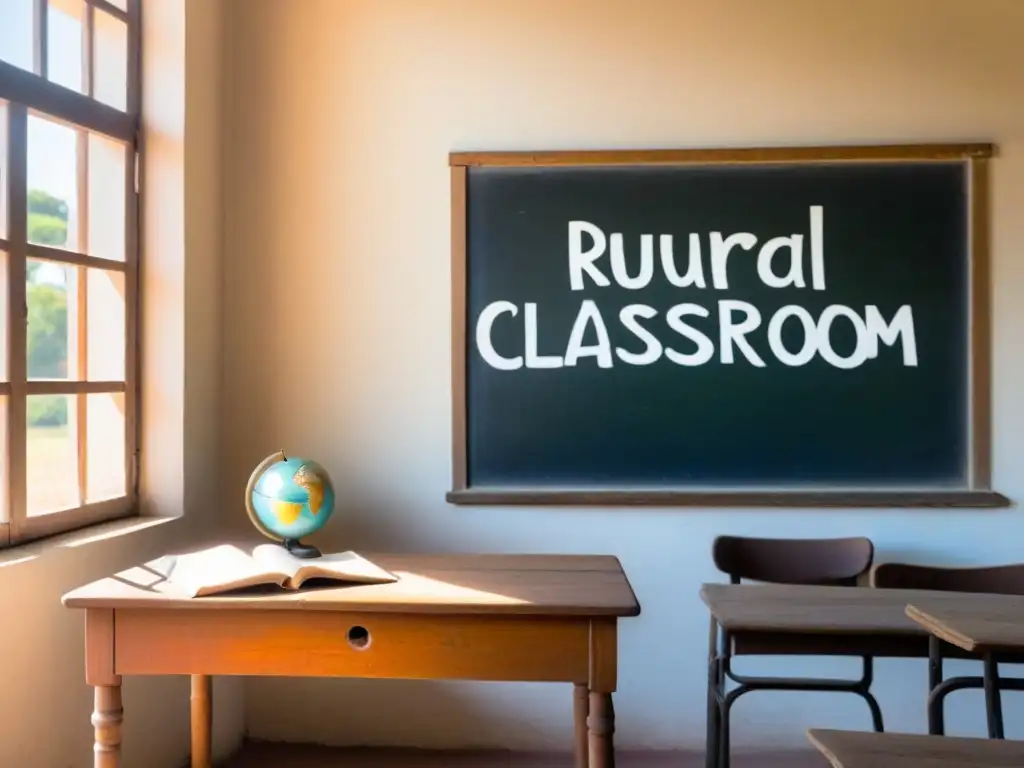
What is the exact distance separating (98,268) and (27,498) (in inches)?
28.1

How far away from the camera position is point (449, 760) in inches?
117

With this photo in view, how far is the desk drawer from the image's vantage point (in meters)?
1.93

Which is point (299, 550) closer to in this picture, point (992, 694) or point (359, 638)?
point (359, 638)

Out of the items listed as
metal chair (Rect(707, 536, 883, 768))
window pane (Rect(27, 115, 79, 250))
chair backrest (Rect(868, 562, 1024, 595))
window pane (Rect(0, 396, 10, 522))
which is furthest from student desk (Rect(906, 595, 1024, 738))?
window pane (Rect(27, 115, 79, 250))

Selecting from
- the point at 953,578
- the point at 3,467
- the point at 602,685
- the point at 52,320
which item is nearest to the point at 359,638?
the point at 602,685

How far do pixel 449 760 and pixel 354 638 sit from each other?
1.23 m

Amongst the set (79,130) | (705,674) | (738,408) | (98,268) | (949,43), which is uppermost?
(949,43)

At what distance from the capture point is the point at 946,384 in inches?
117

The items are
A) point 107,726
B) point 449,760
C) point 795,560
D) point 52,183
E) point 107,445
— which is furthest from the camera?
point 449,760

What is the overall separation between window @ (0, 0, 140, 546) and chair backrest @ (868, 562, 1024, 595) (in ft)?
7.54

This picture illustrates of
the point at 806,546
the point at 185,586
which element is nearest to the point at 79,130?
the point at 185,586

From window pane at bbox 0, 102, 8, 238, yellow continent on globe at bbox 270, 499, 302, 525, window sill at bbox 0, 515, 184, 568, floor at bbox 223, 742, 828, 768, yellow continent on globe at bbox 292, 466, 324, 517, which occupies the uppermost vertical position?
window pane at bbox 0, 102, 8, 238

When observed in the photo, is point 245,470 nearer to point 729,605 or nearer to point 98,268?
point 98,268

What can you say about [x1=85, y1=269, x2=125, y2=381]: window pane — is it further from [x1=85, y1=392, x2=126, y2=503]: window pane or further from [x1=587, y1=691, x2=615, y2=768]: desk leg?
[x1=587, y1=691, x2=615, y2=768]: desk leg
